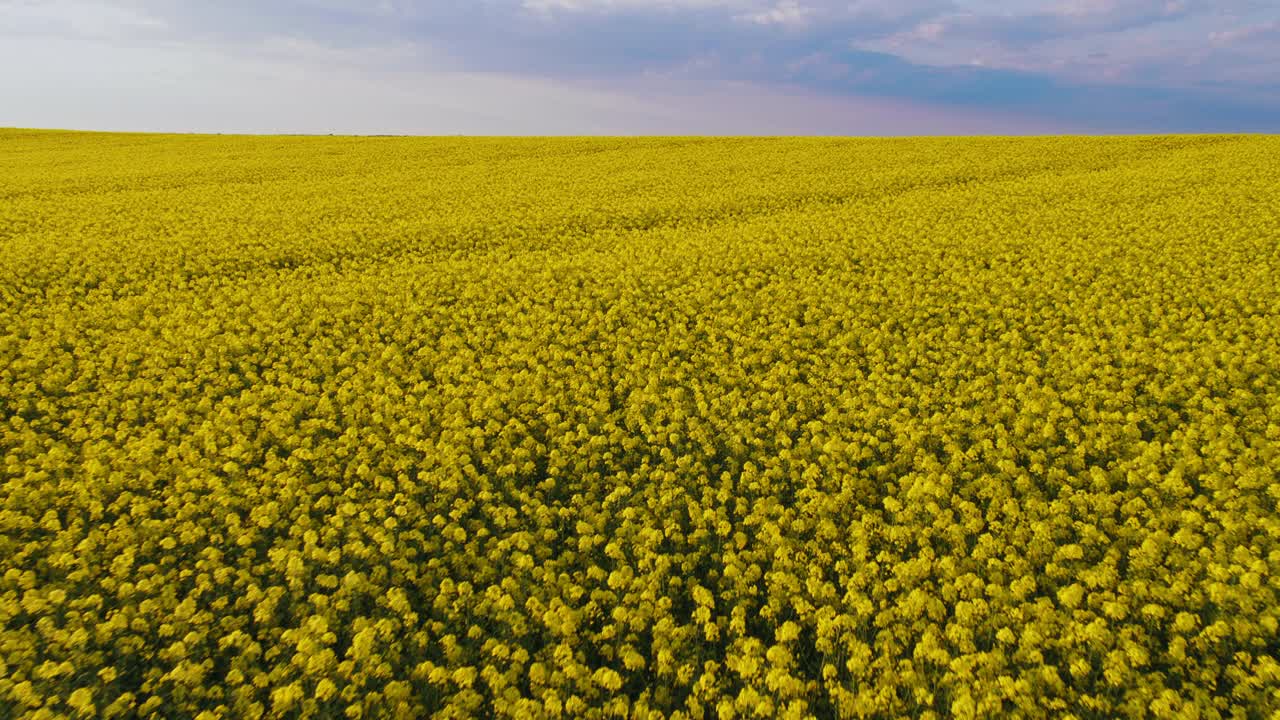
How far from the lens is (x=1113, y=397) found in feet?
31.7

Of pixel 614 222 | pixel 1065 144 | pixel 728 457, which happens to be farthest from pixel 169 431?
pixel 1065 144

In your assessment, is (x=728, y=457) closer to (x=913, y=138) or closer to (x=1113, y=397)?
(x=1113, y=397)

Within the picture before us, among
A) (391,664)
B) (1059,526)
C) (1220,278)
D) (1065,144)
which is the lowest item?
(391,664)

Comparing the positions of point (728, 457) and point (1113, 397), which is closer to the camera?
point (728, 457)

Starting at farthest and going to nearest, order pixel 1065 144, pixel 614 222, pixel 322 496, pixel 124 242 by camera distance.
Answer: pixel 1065 144, pixel 614 222, pixel 124 242, pixel 322 496

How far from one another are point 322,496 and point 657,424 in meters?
4.24

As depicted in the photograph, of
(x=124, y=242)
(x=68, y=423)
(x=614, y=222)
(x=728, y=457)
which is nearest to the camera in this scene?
(x=728, y=457)

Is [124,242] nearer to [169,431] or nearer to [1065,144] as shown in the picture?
[169,431]

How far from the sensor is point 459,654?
19.4 ft

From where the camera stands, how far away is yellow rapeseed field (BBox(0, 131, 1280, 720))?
5.75 m

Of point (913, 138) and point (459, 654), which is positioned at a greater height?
point (913, 138)

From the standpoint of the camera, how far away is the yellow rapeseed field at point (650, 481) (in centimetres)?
575

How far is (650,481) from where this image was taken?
8.50 meters

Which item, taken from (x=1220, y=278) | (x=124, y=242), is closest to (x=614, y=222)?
(x=124, y=242)
